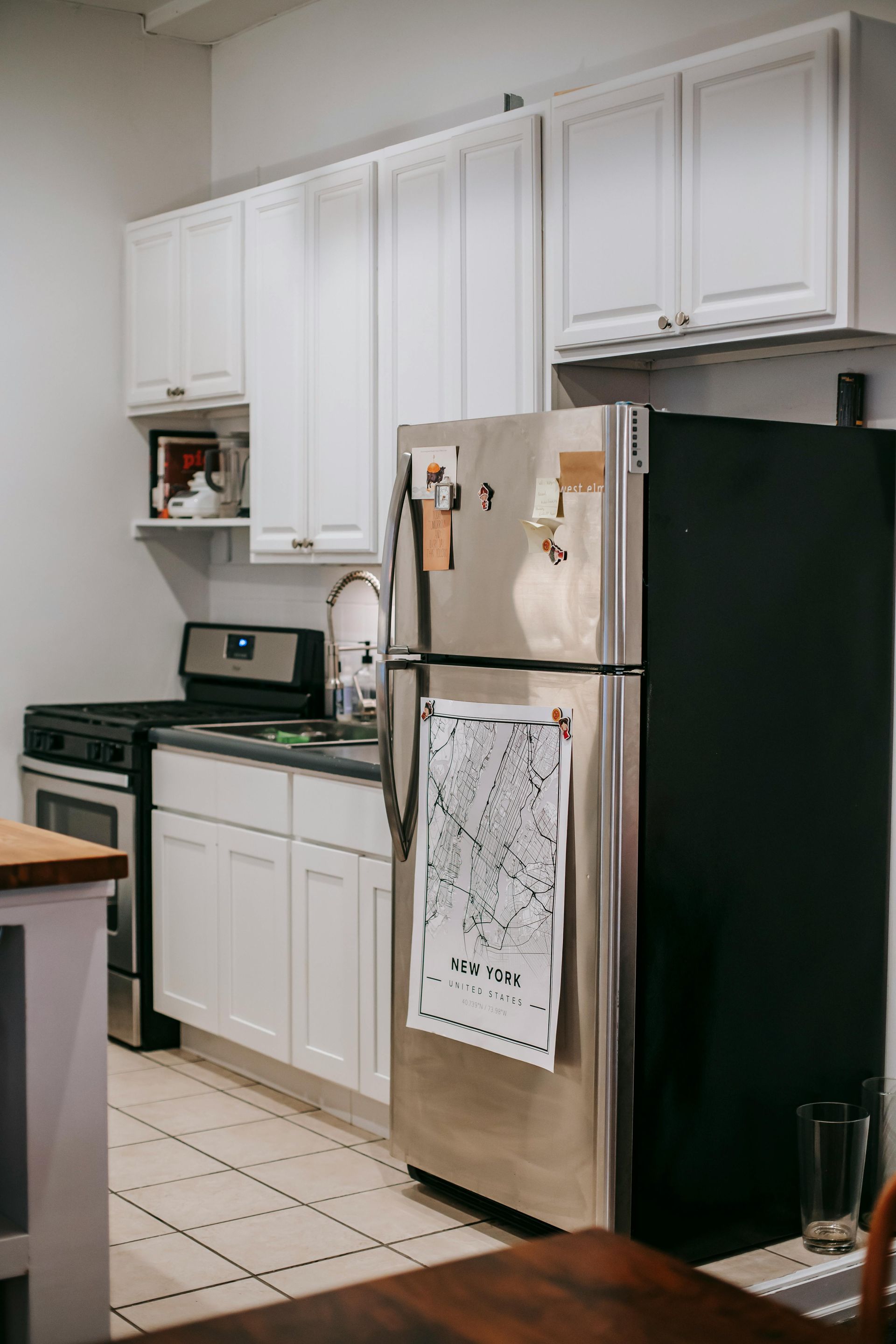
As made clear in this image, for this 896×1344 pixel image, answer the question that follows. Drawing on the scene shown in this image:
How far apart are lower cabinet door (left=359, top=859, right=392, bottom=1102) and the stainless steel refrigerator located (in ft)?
0.85

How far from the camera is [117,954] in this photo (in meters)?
4.36

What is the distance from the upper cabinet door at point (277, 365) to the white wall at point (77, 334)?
27.4 inches

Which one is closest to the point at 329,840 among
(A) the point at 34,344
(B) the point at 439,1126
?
(B) the point at 439,1126

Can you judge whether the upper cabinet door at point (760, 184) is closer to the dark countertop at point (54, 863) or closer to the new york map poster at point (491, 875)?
the new york map poster at point (491, 875)

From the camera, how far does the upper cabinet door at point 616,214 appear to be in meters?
3.06

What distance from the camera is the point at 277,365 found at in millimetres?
4305

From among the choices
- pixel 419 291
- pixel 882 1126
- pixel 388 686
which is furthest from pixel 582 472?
pixel 882 1126

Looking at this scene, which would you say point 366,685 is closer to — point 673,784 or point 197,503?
point 197,503

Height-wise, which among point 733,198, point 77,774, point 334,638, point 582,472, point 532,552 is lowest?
point 77,774

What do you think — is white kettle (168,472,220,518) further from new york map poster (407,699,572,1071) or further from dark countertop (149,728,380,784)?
new york map poster (407,699,572,1071)

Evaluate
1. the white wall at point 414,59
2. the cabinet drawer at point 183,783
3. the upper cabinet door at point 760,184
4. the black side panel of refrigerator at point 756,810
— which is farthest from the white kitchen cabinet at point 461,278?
the cabinet drawer at point 183,783

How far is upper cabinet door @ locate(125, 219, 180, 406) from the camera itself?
15.4 ft

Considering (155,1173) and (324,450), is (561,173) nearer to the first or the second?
A: (324,450)

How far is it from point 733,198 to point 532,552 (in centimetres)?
84
